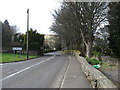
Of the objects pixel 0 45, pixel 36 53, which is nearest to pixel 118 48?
pixel 36 53

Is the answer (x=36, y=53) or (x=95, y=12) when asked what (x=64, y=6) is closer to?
(x=95, y=12)

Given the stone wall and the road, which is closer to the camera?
the stone wall

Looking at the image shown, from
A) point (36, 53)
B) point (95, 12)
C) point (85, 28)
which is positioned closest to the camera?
point (95, 12)

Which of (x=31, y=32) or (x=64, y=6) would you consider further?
(x=31, y=32)

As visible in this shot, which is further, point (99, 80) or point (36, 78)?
point (36, 78)

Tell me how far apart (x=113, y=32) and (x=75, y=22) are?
8.23m

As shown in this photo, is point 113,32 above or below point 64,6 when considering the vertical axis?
below

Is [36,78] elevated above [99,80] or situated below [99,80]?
below

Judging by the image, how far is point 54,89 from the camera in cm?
889

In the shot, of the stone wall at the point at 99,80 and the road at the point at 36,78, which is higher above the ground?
the stone wall at the point at 99,80

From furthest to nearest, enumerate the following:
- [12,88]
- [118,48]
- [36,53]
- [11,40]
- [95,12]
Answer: [11,40] < [36,53] < [118,48] < [95,12] < [12,88]

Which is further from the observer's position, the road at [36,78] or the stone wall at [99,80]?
the road at [36,78]

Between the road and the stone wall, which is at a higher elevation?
the stone wall

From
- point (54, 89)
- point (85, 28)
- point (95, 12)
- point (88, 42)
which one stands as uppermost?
point (95, 12)
